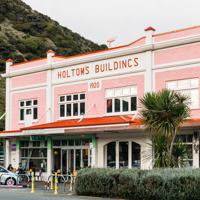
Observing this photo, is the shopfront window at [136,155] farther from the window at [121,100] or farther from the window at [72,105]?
the window at [72,105]

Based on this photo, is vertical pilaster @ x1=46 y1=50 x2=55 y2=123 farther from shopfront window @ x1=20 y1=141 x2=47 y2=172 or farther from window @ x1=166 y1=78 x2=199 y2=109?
window @ x1=166 y1=78 x2=199 y2=109

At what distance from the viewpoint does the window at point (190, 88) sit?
3167cm

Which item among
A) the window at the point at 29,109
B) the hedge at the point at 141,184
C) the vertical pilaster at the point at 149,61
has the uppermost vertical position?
the vertical pilaster at the point at 149,61

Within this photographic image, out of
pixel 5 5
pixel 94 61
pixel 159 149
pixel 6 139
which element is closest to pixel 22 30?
pixel 5 5

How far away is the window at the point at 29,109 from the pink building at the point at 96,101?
74 millimetres

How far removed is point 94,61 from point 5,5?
65.3m

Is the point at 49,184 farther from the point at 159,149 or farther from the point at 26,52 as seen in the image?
the point at 26,52

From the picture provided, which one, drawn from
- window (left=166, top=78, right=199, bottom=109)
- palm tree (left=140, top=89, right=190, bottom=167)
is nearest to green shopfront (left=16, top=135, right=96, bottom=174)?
window (left=166, top=78, right=199, bottom=109)

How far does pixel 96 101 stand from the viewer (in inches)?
1462

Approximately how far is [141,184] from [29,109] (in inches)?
842

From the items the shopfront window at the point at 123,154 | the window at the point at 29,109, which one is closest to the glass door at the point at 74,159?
the shopfront window at the point at 123,154

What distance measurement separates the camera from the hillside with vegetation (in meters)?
85.4

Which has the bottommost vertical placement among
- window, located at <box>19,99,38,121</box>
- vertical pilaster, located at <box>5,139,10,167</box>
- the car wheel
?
the car wheel

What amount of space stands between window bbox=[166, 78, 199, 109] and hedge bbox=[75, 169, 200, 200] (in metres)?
9.17
